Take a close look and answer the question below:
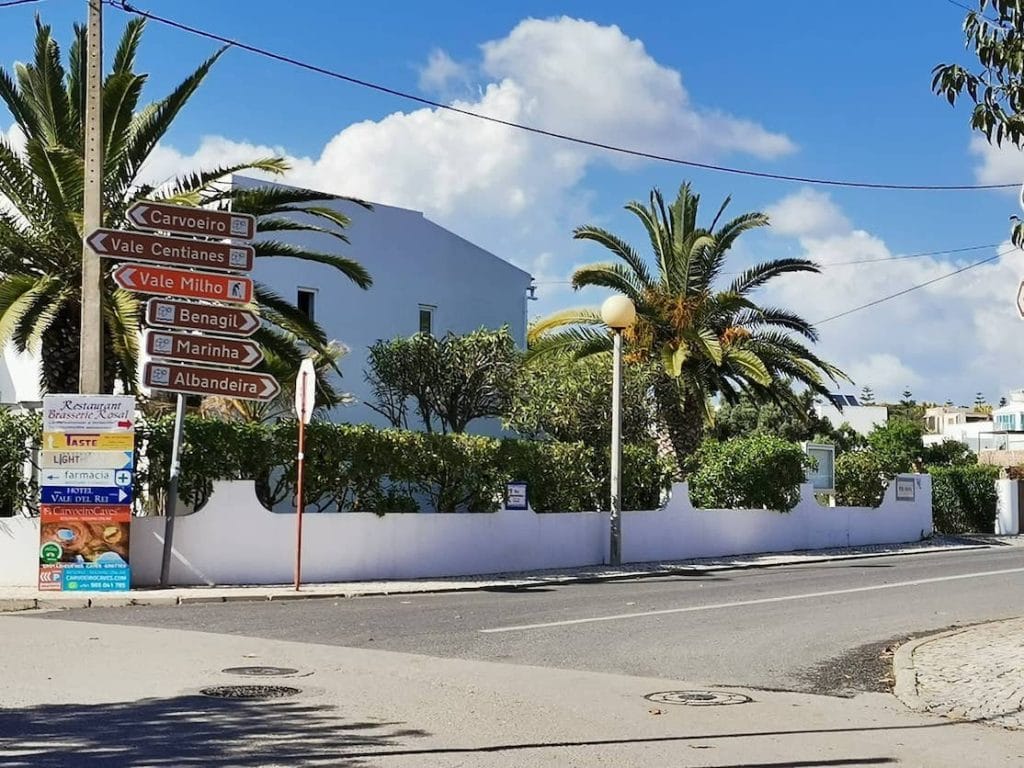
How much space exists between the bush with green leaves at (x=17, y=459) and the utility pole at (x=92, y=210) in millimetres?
917

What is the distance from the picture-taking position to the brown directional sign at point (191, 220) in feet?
58.7

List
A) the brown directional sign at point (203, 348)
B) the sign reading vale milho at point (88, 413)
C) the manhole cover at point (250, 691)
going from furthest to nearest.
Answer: the brown directional sign at point (203, 348)
the sign reading vale milho at point (88, 413)
the manhole cover at point (250, 691)

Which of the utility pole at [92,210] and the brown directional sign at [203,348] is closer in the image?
the utility pole at [92,210]

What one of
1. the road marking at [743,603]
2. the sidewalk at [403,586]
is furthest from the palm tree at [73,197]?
the road marking at [743,603]

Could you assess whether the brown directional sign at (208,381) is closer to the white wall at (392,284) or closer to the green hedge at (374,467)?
the green hedge at (374,467)

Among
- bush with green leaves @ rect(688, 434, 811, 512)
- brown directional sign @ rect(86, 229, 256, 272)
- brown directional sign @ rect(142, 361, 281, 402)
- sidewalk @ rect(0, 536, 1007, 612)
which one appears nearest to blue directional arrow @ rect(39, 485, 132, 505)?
sidewalk @ rect(0, 536, 1007, 612)

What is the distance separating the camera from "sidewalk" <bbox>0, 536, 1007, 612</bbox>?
16.2 metres

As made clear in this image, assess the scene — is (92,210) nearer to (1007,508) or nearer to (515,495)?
(515,495)

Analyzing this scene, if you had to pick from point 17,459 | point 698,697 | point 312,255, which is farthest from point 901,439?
point 698,697

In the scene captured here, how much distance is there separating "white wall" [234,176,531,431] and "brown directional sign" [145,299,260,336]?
1480 centimetres

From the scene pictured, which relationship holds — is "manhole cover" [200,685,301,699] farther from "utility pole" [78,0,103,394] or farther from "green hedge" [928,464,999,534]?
"green hedge" [928,464,999,534]

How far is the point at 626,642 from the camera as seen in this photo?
12.7m

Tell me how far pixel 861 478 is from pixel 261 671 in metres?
24.9

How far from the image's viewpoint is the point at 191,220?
18.2 m
